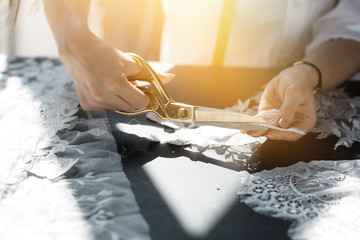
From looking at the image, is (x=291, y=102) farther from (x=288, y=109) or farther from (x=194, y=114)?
(x=194, y=114)

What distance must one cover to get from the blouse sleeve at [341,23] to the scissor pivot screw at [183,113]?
0.49 m

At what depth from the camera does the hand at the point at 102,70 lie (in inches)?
20.6

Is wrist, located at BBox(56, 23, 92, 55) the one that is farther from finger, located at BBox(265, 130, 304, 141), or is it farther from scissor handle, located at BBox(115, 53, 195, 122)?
finger, located at BBox(265, 130, 304, 141)

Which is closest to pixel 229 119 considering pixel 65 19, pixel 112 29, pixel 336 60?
pixel 65 19

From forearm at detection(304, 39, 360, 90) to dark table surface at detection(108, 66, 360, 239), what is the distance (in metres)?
0.24

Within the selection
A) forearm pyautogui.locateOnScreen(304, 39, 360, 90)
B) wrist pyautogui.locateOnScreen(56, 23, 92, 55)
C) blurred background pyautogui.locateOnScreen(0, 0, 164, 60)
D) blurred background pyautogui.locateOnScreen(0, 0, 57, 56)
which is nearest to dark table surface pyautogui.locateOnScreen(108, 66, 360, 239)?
wrist pyautogui.locateOnScreen(56, 23, 92, 55)

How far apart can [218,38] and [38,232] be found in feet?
2.24

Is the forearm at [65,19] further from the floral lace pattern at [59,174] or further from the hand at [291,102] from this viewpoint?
the hand at [291,102]

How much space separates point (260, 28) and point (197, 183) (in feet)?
1.88

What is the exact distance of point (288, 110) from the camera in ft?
1.85

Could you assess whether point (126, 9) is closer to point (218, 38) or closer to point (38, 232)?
point (218, 38)

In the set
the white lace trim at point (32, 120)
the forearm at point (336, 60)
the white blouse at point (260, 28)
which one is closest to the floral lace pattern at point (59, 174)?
the white lace trim at point (32, 120)

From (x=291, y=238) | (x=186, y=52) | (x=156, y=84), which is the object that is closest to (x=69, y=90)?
(x=156, y=84)

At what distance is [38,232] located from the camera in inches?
13.6
